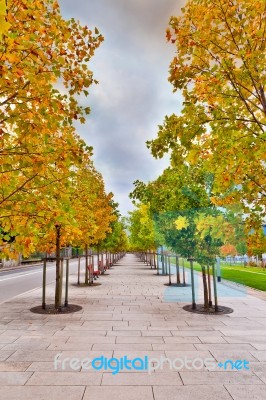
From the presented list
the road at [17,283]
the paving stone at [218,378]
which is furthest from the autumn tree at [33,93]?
the road at [17,283]

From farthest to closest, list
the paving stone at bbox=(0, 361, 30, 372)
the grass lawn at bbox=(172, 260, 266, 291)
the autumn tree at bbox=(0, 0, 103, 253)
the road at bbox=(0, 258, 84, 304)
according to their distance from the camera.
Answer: the grass lawn at bbox=(172, 260, 266, 291)
the road at bbox=(0, 258, 84, 304)
the paving stone at bbox=(0, 361, 30, 372)
the autumn tree at bbox=(0, 0, 103, 253)

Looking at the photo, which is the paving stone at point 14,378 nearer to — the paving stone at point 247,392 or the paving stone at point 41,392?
the paving stone at point 41,392

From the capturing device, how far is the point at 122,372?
5238mm

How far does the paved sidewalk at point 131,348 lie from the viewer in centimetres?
458

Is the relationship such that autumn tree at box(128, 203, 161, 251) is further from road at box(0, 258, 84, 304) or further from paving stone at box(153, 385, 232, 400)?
paving stone at box(153, 385, 232, 400)

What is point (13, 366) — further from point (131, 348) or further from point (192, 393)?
point (192, 393)

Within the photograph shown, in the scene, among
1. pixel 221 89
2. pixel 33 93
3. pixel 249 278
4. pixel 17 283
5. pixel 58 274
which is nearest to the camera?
pixel 33 93

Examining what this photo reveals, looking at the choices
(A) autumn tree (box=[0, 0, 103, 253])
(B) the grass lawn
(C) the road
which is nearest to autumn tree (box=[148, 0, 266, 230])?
(A) autumn tree (box=[0, 0, 103, 253])

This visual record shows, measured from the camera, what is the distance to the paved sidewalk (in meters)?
4.58

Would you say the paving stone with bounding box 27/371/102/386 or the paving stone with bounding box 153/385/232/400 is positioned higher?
the paving stone with bounding box 27/371/102/386

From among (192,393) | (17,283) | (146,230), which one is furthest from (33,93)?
(146,230)

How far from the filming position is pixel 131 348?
640cm

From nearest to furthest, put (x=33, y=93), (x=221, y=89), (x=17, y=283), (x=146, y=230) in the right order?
1. (x=33, y=93)
2. (x=221, y=89)
3. (x=17, y=283)
4. (x=146, y=230)

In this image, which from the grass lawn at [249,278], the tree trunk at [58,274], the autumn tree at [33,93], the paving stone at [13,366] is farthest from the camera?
the grass lawn at [249,278]
